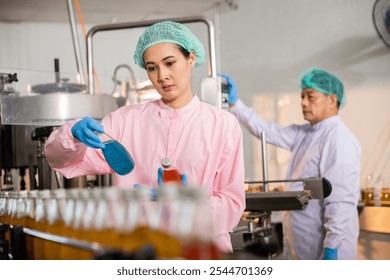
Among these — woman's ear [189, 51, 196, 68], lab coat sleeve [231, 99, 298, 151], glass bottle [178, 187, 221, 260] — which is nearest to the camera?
glass bottle [178, 187, 221, 260]

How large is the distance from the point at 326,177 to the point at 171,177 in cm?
77

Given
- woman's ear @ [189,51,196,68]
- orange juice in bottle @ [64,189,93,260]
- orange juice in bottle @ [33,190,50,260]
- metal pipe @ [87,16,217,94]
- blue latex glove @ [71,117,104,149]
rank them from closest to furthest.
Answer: orange juice in bottle @ [64,189,93,260] < orange juice in bottle @ [33,190,50,260] < blue latex glove @ [71,117,104,149] < woman's ear @ [189,51,196,68] < metal pipe @ [87,16,217,94]

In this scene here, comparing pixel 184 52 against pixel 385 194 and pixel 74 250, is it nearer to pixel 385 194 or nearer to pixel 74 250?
pixel 74 250

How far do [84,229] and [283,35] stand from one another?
146cm

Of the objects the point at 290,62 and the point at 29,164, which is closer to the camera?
the point at 29,164

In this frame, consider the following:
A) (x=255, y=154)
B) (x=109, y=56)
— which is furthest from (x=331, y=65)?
(x=109, y=56)

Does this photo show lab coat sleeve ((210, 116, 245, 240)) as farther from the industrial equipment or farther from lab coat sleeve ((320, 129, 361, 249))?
lab coat sleeve ((320, 129, 361, 249))

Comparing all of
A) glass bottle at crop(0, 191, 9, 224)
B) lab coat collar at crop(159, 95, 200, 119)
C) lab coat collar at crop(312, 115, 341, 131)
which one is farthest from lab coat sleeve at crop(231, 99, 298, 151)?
glass bottle at crop(0, 191, 9, 224)

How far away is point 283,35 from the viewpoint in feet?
7.72

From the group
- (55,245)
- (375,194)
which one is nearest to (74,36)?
(55,245)

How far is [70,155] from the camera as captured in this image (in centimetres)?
145

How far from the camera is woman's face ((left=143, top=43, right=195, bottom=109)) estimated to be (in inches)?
54.5

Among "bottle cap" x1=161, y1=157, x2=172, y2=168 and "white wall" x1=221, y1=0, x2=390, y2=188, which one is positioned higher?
"white wall" x1=221, y1=0, x2=390, y2=188
